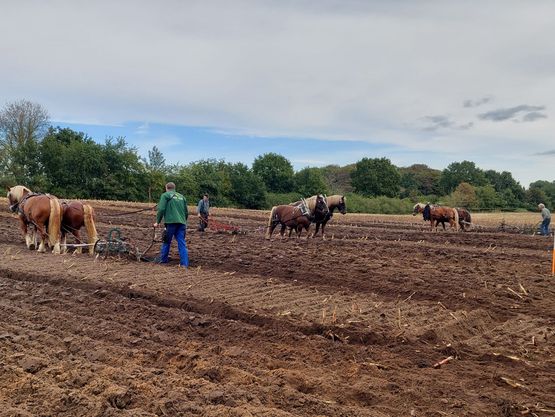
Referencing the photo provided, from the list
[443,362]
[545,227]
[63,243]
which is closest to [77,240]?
[63,243]

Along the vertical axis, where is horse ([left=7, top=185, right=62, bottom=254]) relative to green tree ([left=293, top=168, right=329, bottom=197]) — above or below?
below

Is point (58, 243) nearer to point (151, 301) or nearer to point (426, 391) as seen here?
point (151, 301)

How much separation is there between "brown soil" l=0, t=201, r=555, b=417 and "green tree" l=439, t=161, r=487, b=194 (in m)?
83.7

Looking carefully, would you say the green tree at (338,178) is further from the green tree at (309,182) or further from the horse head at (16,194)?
the horse head at (16,194)

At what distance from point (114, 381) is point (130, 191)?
52663mm

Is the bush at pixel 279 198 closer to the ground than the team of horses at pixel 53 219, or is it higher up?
higher up

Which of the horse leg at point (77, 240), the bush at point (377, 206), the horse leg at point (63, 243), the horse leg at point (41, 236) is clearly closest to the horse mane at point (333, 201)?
the horse leg at point (77, 240)

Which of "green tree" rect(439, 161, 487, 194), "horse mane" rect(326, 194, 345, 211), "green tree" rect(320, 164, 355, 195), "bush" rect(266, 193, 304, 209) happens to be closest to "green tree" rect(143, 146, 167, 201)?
"bush" rect(266, 193, 304, 209)

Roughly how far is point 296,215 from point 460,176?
78497 millimetres

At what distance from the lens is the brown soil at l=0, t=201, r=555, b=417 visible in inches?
168

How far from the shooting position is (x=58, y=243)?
42.0 feet

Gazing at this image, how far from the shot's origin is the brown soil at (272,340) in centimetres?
427

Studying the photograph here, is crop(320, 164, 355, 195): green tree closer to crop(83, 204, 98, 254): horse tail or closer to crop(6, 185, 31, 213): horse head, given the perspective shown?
crop(6, 185, 31, 213): horse head

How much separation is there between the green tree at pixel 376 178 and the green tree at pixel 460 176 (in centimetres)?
1187
